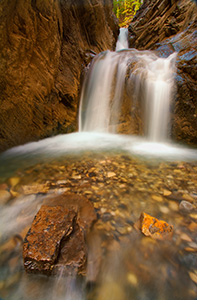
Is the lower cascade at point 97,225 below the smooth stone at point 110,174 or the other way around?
below

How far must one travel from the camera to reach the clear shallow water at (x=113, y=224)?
3.02 ft

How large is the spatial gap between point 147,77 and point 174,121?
2.01m

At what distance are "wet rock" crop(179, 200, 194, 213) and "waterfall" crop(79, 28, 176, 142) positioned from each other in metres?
3.61

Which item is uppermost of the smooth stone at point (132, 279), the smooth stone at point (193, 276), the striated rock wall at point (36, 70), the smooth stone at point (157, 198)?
the striated rock wall at point (36, 70)

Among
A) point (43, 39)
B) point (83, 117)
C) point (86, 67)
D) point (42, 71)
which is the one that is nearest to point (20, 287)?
point (42, 71)

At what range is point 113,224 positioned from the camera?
54.0 inches

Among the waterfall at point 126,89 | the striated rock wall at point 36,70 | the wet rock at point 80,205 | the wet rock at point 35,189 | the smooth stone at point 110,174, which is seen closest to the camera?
the wet rock at point 80,205

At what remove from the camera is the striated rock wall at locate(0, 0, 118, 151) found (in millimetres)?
2654

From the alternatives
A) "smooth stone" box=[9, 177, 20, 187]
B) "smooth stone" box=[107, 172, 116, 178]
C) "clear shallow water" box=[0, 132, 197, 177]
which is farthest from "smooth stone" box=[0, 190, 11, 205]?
"smooth stone" box=[107, 172, 116, 178]

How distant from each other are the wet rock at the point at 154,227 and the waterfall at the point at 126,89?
13.3 feet

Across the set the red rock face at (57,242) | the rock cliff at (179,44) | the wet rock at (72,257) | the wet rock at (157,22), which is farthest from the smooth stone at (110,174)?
the wet rock at (157,22)

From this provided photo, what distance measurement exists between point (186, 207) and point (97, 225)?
1.06 meters

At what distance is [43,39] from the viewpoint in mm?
3340

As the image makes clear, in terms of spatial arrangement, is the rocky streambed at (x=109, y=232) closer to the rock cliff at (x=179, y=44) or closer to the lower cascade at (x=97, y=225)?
the lower cascade at (x=97, y=225)
